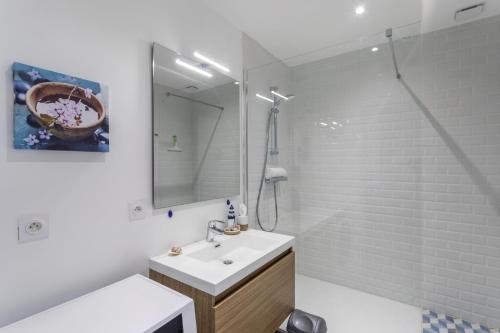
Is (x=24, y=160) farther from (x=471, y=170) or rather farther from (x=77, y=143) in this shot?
(x=471, y=170)

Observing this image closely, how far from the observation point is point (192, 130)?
1763 millimetres

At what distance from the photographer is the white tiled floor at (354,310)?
201 centimetres

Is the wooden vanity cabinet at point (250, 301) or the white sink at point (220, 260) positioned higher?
the white sink at point (220, 260)

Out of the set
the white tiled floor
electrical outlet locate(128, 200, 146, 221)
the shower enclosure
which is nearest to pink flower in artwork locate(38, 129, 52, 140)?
electrical outlet locate(128, 200, 146, 221)

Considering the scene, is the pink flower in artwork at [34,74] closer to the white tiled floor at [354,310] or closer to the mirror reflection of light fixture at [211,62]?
the mirror reflection of light fixture at [211,62]

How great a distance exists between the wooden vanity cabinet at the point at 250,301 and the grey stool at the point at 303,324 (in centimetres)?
6

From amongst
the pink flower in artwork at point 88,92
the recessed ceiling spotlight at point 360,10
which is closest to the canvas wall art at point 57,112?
the pink flower in artwork at point 88,92

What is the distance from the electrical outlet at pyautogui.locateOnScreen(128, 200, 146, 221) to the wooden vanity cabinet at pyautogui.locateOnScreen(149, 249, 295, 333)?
32cm

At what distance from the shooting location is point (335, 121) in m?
2.56

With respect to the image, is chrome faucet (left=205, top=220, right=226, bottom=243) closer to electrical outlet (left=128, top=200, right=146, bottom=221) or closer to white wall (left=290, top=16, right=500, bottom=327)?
electrical outlet (left=128, top=200, right=146, bottom=221)

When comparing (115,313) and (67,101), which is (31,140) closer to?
(67,101)

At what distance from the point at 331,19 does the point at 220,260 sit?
6.83 ft

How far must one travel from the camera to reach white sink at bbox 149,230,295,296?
119cm

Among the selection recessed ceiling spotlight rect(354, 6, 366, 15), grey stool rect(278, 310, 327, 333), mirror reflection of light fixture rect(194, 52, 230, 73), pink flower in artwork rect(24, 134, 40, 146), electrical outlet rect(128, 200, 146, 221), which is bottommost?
grey stool rect(278, 310, 327, 333)
